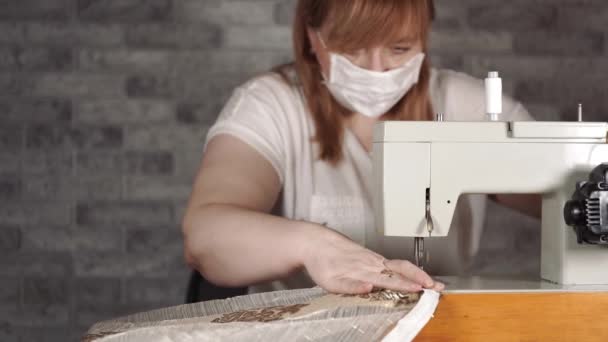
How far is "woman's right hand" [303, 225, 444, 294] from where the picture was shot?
1337mm

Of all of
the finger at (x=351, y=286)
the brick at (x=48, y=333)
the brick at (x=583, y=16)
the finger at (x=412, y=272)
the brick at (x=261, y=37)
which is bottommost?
the brick at (x=48, y=333)

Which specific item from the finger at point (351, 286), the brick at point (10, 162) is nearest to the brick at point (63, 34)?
the brick at point (10, 162)

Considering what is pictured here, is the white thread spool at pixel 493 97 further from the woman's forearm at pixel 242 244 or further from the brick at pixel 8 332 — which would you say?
the brick at pixel 8 332

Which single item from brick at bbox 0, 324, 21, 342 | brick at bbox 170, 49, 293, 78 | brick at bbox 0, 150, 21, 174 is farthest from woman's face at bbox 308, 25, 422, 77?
brick at bbox 0, 324, 21, 342

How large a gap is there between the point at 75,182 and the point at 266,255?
214 cm

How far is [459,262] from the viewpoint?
2.23 metres

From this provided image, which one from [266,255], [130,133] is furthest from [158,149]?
[266,255]

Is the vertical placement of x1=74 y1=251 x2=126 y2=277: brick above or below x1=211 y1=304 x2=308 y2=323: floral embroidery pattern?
below

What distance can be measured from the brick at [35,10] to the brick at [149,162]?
0.62m

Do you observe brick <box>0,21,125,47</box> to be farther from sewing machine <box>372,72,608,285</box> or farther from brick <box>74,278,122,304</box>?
sewing machine <box>372,72,608,285</box>

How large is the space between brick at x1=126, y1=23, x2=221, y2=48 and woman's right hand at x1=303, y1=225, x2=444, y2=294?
2177mm

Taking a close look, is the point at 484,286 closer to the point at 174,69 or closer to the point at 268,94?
the point at 268,94

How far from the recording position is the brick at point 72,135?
3.57 m

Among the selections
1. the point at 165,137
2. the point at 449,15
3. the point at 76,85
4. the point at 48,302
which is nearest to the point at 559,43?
the point at 449,15
